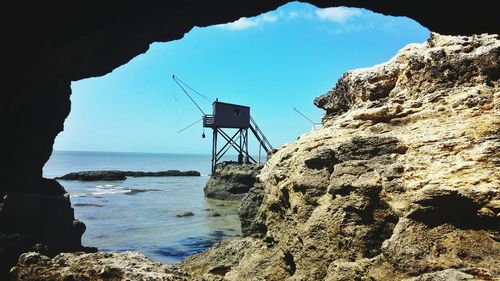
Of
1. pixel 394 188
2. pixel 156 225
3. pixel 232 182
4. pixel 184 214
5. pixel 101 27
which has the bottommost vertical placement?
pixel 156 225

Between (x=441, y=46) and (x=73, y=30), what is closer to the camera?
(x=73, y=30)

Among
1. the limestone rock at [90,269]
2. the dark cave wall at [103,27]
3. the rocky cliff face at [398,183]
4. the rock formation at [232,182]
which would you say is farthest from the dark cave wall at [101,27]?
the rock formation at [232,182]

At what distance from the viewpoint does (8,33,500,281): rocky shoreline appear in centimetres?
522

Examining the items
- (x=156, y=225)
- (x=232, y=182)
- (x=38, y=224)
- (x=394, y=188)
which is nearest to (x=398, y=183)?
(x=394, y=188)

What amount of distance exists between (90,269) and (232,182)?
81.8 ft

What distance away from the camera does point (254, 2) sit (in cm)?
562

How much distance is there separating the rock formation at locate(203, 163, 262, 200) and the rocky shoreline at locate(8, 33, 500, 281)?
67.5ft

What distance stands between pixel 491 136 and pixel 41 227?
45.6 ft

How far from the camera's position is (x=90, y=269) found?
6.39 meters

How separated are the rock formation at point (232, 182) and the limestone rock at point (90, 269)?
23.2 m

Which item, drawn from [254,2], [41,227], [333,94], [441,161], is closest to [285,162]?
[333,94]

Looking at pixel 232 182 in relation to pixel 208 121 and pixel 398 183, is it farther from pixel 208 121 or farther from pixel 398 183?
pixel 398 183

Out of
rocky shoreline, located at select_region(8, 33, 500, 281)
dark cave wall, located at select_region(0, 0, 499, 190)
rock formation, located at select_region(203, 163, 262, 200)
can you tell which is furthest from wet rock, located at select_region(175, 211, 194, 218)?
dark cave wall, located at select_region(0, 0, 499, 190)

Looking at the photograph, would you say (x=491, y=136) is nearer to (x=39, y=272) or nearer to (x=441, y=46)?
(x=441, y=46)
